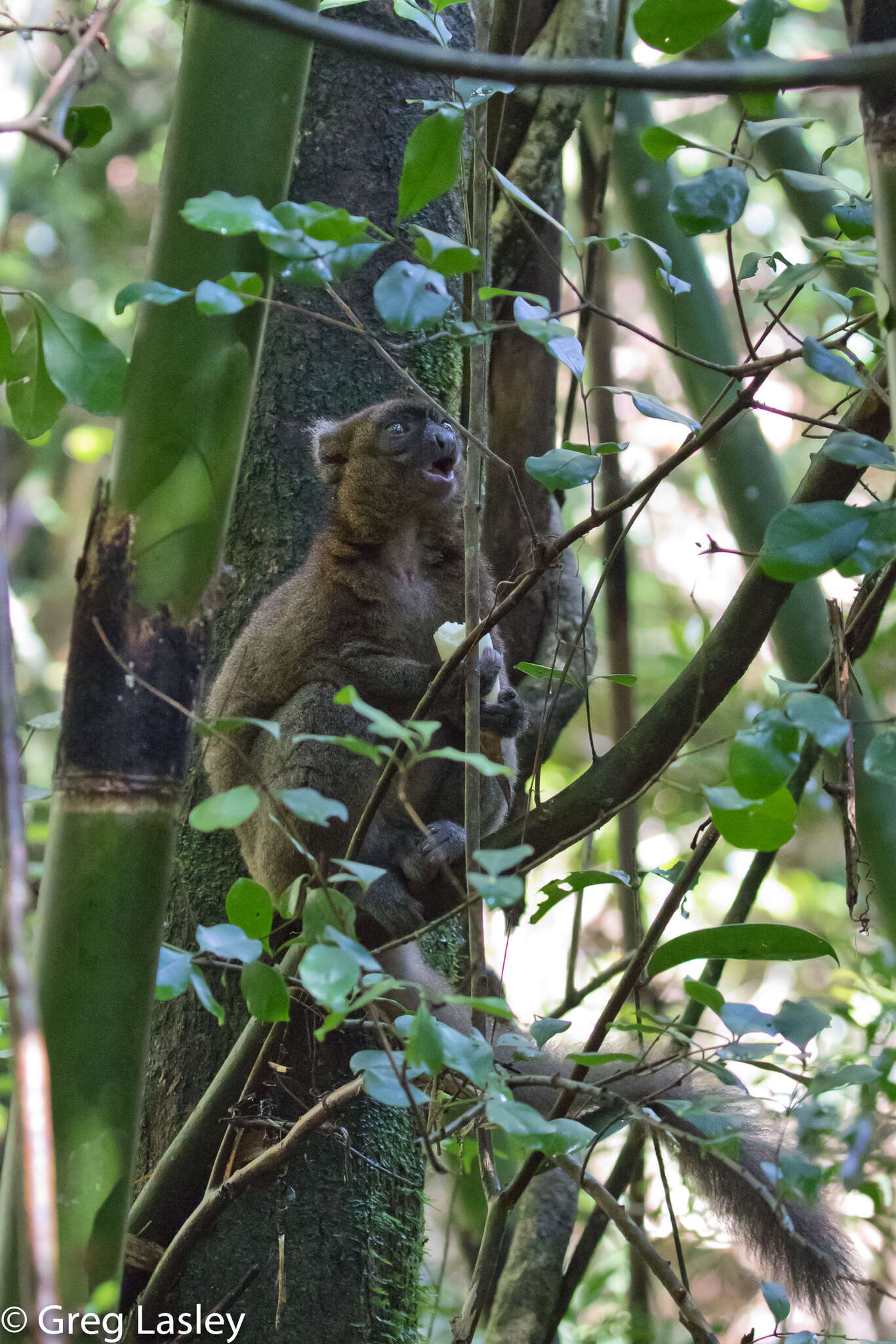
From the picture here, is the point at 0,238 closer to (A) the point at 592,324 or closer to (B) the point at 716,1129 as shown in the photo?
(A) the point at 592,324

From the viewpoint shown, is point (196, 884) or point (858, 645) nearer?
point (858, 645)

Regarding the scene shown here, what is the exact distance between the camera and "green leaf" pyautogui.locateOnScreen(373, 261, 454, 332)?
1633mm

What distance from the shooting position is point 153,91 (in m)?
11.1

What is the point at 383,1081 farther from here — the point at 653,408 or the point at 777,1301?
the point at 653,408

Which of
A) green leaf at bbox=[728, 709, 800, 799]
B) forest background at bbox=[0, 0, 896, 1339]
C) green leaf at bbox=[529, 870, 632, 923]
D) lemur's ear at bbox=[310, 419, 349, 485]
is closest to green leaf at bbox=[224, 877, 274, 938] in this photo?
green leaf at bbox=[529, 870, 632, 923]

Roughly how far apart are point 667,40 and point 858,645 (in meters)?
1.15

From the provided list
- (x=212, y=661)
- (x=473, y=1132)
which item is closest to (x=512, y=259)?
(x=212, y=661)

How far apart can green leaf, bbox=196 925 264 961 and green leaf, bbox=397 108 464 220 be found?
1162 mm

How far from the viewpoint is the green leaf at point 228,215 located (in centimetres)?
155

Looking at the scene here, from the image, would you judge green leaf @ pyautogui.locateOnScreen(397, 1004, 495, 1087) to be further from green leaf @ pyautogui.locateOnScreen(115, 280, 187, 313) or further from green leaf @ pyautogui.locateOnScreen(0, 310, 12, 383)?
green leaf @ pyautogui.locateOnScreen(0, 310, 12, 383)

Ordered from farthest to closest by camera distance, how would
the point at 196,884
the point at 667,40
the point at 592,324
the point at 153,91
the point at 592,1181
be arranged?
the point at 153,91 → the point at 592,324 → the point at 196,884 → the point at 592,1181 → the point at 667,40

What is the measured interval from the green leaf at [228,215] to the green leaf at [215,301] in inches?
3.0

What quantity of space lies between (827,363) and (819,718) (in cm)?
53

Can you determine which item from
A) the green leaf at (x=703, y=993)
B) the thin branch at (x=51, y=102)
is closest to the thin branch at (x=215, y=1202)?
the green leaf at (x=703, y=993)
